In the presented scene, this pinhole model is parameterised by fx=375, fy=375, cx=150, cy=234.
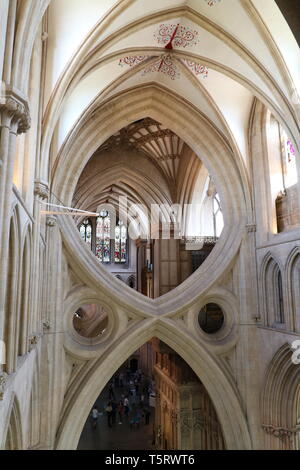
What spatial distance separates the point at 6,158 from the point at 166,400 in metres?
12.2

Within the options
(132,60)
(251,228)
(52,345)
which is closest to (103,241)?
(251,228)

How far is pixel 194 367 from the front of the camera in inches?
424

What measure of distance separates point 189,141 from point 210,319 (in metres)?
6.03

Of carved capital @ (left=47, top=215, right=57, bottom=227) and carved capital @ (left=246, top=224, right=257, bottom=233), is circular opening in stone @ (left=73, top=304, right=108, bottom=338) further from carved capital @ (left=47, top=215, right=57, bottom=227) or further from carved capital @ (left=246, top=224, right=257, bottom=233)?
carved capital @ (left=246, top=224, right=257, bottom=233)

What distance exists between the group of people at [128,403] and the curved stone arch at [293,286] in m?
9.82

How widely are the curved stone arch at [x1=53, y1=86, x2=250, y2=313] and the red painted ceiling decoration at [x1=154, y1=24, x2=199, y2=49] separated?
6.66 ft

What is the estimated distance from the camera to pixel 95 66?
28.8 ft

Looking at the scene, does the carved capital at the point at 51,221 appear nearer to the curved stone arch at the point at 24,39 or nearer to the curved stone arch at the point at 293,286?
the curved stone arch at the point at 24,39

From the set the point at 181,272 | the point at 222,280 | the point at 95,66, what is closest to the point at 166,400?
the point at 181,272

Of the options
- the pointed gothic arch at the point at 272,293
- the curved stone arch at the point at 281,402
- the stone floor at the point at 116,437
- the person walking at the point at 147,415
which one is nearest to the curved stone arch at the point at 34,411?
the stone floor at the point at 116,437

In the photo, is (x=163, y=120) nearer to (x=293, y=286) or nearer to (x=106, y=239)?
(x=293, y=286)

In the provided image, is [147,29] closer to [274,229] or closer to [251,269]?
[274,229]

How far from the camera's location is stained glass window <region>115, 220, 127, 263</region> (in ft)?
90.7

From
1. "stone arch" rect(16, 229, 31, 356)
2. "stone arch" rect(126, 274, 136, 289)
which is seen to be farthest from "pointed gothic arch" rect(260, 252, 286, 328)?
"stone arch" rect(126, 274, 136, 289)
